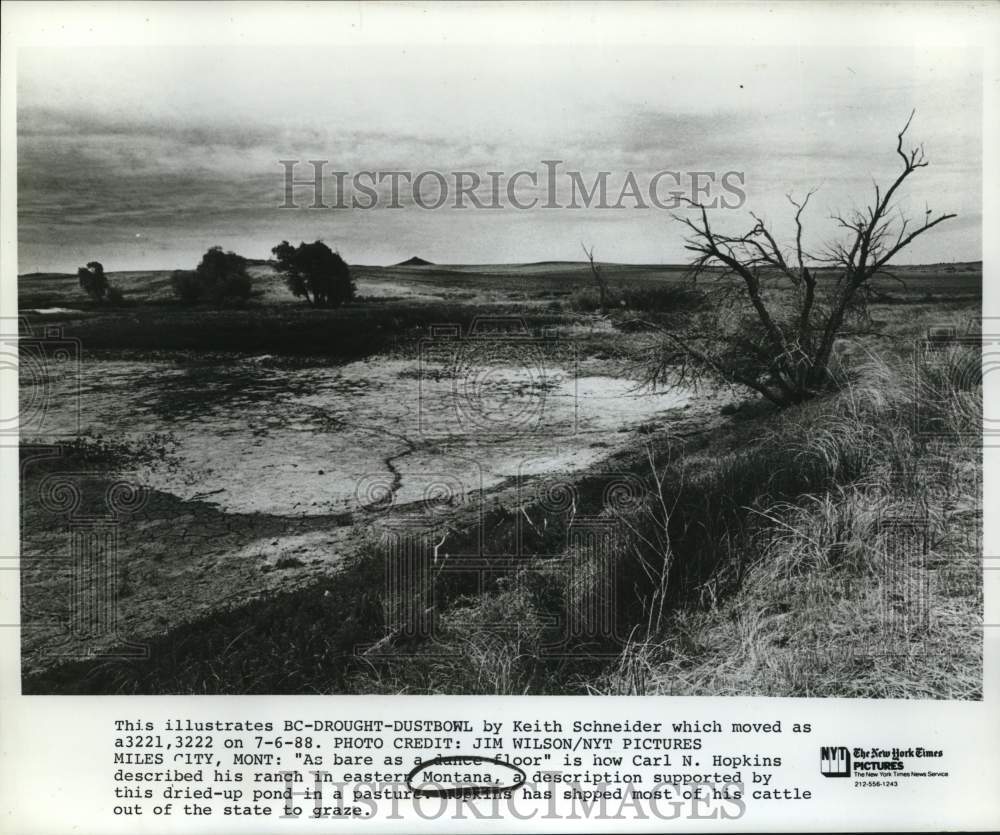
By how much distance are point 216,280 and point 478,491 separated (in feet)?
5.34

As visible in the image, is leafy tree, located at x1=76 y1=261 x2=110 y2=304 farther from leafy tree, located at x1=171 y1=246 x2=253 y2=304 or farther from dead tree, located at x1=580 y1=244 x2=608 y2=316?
dead tree, located at x1=580 y1=244 x2=608 y2=316

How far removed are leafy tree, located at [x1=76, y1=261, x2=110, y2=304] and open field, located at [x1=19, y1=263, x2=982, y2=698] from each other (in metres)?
0.07

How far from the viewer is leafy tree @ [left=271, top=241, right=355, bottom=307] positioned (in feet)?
11.9

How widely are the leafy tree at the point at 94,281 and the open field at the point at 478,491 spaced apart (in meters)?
0.07

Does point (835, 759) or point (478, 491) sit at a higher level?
point (478, 491)

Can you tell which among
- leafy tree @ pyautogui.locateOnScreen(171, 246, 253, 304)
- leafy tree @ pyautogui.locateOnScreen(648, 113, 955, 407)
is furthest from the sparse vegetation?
leafy tree @ pyautogui.locateOnScreen(648, 113, 955, 407)

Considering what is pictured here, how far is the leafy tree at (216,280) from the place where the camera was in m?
3.62

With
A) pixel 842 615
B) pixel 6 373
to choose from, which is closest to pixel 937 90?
pixel 842 615

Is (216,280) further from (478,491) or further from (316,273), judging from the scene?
(478,491)

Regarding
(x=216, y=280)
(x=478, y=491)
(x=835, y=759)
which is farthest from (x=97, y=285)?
(x=835, y=759)

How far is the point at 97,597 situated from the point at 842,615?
3418 millimetres

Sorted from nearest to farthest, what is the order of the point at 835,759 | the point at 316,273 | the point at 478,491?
the point at 835,759 → the point at 478,491 → the point at 316,273

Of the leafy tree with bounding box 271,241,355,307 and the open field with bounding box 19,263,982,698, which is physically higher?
the leafy tree with bounding box 271,241,355,307

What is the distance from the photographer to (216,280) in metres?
3.63
